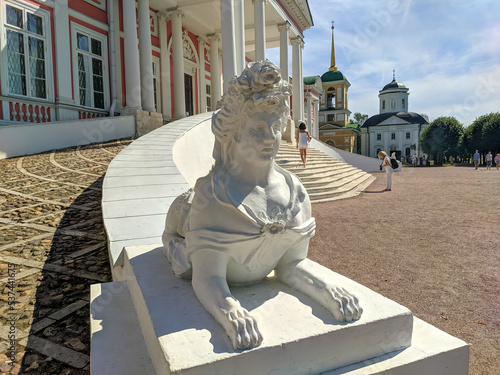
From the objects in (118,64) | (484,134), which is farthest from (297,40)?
(484,134)

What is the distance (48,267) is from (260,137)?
277 cm

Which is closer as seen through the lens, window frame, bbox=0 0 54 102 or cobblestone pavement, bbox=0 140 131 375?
cobblestone pavement, bbox=0 140 131 375

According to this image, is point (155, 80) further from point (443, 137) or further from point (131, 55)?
point (443, 137)

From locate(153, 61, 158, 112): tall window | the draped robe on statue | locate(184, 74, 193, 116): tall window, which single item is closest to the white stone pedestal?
the draped robe on statue

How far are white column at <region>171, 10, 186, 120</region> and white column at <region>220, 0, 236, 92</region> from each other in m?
3.70

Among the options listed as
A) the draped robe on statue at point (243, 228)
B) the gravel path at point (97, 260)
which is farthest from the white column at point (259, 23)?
the draped robe on statue at point (243, 228)

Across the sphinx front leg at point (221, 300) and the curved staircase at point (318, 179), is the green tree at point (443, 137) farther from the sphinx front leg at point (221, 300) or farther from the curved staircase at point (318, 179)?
the sphinx front leg at point (221, 300)

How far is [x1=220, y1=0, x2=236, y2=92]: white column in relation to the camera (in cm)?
1210

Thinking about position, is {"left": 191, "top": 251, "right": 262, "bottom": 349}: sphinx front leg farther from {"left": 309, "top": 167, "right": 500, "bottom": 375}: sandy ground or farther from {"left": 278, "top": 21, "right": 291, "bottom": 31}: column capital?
{"left": 278, "top": 21, "right": 291, "bottom": 31}: column capital

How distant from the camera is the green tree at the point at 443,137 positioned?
43375 mm

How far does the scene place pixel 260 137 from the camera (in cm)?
179

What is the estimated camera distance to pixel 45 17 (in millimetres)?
11195

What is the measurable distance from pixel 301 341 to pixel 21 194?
5.62m

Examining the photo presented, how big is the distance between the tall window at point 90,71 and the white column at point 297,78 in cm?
1018
